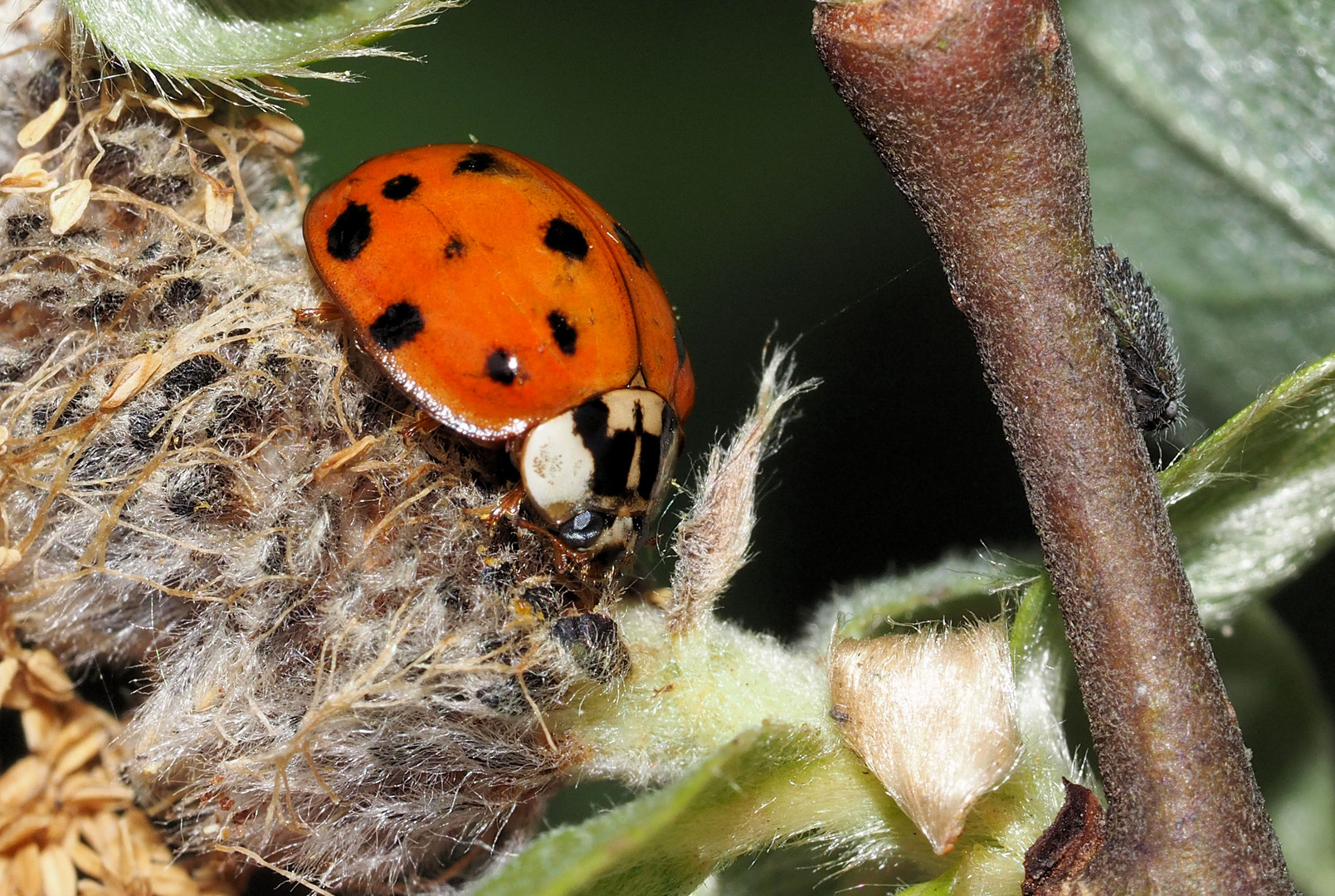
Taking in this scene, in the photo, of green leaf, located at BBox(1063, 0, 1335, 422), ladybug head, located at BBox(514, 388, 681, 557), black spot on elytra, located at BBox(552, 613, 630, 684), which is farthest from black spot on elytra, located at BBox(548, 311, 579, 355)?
green leaf, located at BBox(1063, 0, 1335, 422)

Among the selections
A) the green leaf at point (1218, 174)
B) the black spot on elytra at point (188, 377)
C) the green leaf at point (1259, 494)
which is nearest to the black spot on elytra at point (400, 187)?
the black spot on elytra at point (188, 377)

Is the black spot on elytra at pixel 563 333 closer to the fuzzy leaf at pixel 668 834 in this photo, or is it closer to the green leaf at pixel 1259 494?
the fuzzy leaf at pixel 668 834

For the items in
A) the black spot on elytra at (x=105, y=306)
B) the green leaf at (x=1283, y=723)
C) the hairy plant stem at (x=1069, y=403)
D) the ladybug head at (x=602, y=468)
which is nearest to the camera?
the hairy plant stem at (x=1069, y=403)

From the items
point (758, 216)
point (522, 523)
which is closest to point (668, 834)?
point (522, 523)

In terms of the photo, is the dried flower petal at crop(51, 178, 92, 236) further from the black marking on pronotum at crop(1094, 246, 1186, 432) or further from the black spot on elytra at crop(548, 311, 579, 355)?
the black marking on pronotum at crop(1094, 246, 1186, 432)

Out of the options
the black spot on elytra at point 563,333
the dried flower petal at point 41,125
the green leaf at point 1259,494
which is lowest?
the green leaf at point 1259,494

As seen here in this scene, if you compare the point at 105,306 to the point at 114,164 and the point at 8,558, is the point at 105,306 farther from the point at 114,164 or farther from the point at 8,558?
the point at 8,558
